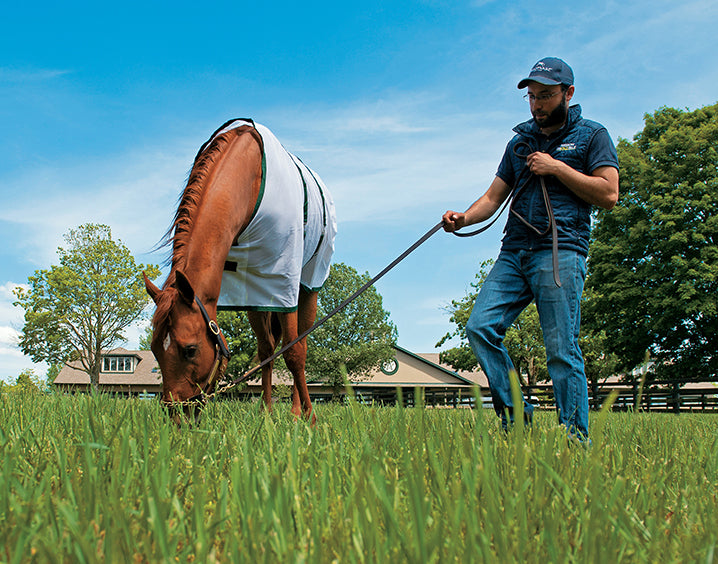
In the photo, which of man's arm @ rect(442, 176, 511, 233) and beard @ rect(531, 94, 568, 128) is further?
man's arm @ rect(442, 176, 511, 233)

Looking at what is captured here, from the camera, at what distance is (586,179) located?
334cm

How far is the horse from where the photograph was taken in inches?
148

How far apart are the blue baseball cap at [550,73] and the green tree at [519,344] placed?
35920 millimetres

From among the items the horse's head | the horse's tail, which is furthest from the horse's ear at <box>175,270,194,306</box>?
the horse's tail

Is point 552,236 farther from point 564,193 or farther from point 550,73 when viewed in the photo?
point 550,73

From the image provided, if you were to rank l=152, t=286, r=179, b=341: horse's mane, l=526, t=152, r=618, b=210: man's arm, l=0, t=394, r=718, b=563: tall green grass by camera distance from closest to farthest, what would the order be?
1. l=0, t=394, r=718, b=563: tall green grass
2. l=526, t=152, r=618, b=210: man's arm
3. l=152, t=286, r=179, b=341: horse's mane

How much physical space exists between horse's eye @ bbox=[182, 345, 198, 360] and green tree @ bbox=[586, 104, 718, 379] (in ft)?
88.1

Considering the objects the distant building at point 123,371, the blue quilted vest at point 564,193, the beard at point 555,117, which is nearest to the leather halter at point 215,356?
the blue quilted vest at point 564,193

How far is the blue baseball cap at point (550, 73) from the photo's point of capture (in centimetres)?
337

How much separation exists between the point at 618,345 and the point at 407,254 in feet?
93.0

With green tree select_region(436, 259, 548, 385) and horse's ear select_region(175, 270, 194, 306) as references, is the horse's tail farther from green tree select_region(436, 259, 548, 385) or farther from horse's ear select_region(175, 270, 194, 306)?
green tree select_region(436, 259, 548, 385)

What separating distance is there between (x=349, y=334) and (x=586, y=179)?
41.0 m

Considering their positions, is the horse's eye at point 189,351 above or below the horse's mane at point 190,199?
below

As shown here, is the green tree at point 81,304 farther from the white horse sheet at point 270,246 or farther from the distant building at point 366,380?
the white horse sheet at point 270,246
